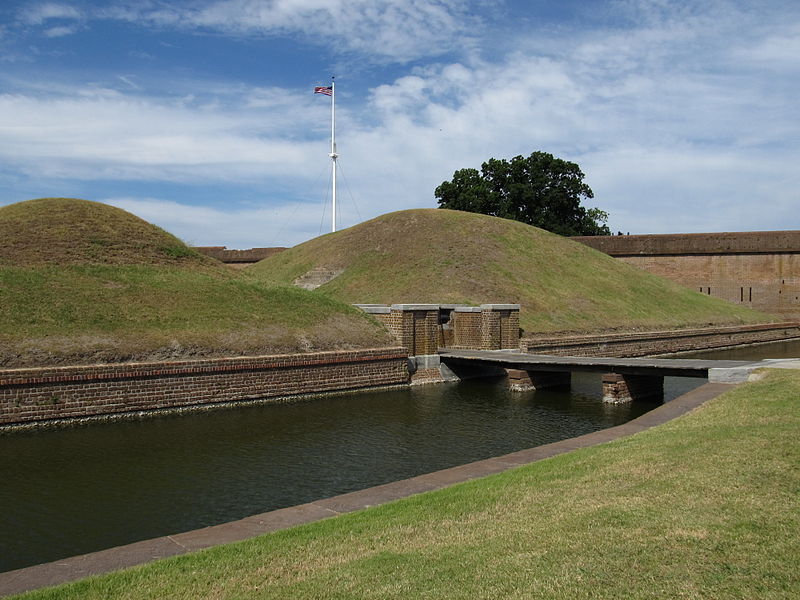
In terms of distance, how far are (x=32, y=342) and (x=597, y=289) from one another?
29178mm

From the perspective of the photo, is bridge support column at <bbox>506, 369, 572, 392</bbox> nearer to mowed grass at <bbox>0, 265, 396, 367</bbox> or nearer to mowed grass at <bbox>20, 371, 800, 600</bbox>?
mowed grass at <bbox>0, 265, 396, 367</bbox>

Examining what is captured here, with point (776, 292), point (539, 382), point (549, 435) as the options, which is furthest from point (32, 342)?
point (776, 292)

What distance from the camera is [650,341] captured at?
3344 cm

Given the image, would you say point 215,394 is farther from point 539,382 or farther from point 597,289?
point 597,289

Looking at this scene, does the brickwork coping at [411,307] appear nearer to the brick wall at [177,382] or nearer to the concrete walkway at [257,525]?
the brick wall at [177,382]

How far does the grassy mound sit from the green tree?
4419 cm

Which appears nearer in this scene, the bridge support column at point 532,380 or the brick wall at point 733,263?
the bridge support column at point 532,380

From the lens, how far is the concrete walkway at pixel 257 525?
5844 mm

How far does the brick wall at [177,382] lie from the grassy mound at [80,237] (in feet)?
25.0

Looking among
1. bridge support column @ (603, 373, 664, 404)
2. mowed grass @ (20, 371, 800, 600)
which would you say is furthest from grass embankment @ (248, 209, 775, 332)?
mowed grass @ (20, 371, 800, 600)

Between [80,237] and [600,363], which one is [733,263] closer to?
[600,363]

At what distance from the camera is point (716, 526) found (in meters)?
5.37

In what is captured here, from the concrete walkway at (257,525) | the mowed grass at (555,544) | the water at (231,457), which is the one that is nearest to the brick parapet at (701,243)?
the water at (231,457)

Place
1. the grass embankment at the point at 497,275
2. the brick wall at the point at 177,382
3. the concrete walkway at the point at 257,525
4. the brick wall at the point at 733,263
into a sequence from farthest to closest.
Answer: the brick wall at the point at 733,263
the grass embankment at the point at 497,275
the brick wall at the point at 177,382
the concrete walkway at the point at 257,525
